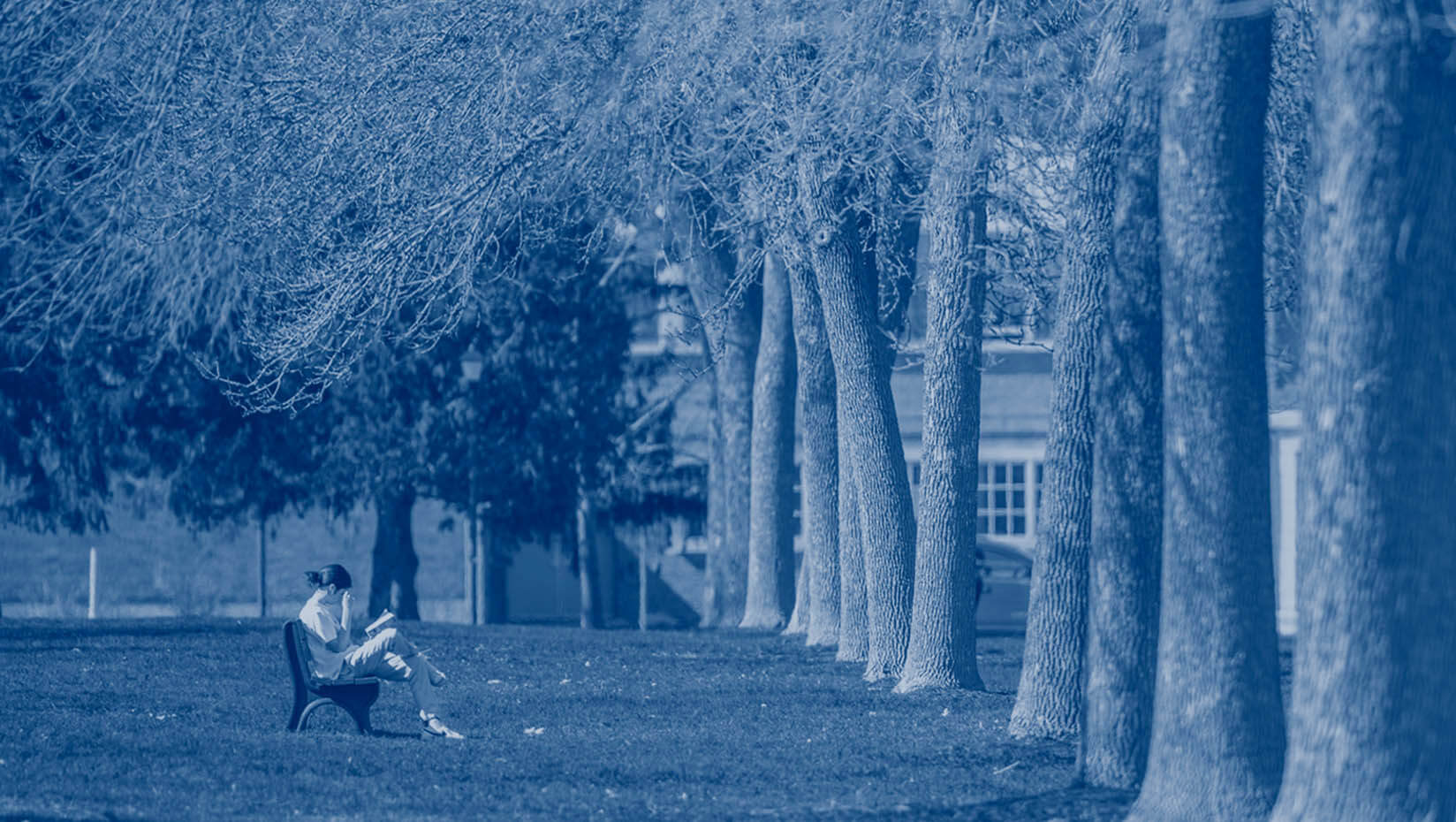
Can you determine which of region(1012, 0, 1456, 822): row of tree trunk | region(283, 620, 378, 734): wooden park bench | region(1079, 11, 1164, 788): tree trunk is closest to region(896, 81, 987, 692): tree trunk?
region(1012, 0, 1456, 822): row of tree trunk

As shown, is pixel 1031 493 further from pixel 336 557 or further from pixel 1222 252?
pixel 1222 252

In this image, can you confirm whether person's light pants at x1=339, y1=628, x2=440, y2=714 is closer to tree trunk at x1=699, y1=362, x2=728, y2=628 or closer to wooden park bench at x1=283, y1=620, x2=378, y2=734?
wooden park bench at x1=283, y1=620, x2=378, y2=734

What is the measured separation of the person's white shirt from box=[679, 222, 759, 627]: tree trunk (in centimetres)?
1137

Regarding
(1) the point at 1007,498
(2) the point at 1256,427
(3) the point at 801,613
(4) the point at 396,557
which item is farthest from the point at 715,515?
(2) the point at 1256,427

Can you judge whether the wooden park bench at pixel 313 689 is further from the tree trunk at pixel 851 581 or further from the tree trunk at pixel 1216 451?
the tree trunk at pixel 851 581

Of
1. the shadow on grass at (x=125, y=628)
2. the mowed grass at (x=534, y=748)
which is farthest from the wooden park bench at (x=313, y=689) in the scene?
the shadow on grass at (x=125, y=628)

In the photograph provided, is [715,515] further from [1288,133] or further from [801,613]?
[1288,133]

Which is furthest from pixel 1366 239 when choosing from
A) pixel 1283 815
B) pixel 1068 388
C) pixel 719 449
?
pixel 719 449

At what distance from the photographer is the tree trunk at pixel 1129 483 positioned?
992cm

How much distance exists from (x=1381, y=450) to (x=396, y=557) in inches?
888

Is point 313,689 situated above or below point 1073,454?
below

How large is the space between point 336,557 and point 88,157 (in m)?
18.1

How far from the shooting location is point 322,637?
42.4 ft

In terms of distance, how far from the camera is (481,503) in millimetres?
28922
